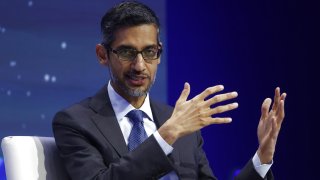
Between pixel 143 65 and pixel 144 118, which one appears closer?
pixel 143 65

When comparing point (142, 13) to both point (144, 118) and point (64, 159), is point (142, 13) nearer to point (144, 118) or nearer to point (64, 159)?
point (144, 118)

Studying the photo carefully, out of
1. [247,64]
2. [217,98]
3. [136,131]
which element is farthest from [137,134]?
[247,64]

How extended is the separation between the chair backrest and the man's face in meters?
0.33

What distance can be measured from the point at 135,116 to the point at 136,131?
0.06 m

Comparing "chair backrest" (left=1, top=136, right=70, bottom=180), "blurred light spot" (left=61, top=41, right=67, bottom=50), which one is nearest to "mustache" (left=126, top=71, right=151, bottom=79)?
"chair backrest" (left=1, top=136, right=70, bottom=180)

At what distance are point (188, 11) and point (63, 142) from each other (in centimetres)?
259

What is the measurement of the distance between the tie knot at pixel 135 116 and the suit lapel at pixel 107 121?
2.3 inches

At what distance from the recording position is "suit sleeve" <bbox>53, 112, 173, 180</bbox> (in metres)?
1.76

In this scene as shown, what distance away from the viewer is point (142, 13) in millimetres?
2041

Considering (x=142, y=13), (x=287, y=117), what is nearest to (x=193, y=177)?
(x=142, y=13)

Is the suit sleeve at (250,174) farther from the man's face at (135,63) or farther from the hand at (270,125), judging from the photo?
the man's face at (135,63)

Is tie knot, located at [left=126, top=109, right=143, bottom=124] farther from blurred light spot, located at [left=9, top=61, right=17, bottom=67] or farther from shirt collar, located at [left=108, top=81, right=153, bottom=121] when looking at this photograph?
blurred light spot, located at [left=9, top=61, right=17, bottom=67]

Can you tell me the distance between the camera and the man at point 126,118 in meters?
1.92

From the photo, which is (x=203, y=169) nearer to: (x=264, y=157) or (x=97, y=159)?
(x=264, y=157)
